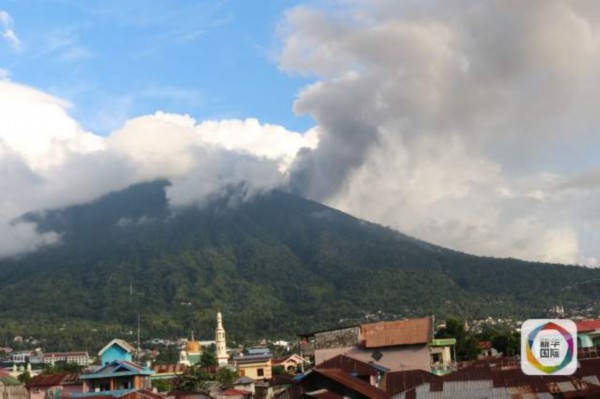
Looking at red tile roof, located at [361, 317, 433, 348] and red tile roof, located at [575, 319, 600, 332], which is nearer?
red tile roof, located at [361, 317, 433, 348]

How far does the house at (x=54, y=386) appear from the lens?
55.4 metres

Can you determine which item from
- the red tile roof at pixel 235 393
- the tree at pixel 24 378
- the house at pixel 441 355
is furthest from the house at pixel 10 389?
the house at pixel 441 355

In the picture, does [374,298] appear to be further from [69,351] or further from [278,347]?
[69,351]

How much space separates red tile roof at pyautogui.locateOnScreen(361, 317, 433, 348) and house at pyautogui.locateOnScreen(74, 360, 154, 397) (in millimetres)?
17076

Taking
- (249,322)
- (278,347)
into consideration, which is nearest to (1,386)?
(278,347)

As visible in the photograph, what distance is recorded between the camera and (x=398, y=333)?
5666cm

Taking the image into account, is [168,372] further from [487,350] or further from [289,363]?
[487,350]

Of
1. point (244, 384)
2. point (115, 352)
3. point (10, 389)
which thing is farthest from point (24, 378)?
point (244, 384)

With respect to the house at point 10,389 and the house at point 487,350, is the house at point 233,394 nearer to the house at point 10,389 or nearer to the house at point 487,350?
the house at point 10,389

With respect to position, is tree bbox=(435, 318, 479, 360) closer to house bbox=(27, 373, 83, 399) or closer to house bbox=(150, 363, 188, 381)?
house bbox=(150, 363, 188, 381)

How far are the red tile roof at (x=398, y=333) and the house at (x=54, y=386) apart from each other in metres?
22.0

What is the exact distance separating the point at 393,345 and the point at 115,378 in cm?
2030

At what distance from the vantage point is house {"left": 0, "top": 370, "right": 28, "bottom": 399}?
54.0 meters

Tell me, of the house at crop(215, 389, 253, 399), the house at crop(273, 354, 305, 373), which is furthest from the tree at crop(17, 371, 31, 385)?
the house at crop(273, 354, 305, 373)
